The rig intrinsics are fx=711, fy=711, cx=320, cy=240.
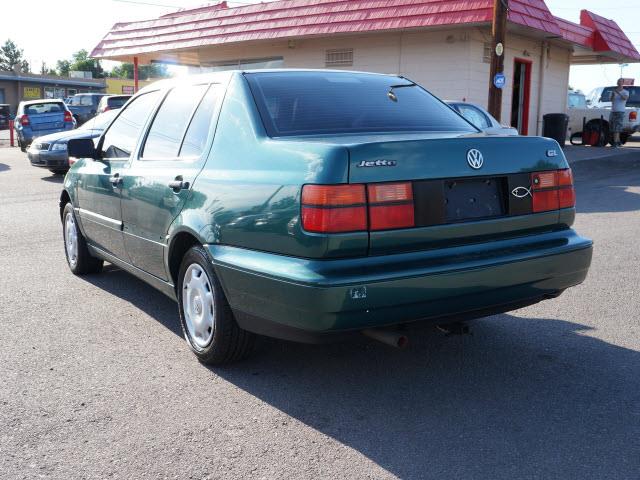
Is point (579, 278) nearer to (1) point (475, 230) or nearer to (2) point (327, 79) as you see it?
(1) point (475, 230)

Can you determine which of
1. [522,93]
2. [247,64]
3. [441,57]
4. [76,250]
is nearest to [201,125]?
[76,250]

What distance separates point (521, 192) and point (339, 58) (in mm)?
17220

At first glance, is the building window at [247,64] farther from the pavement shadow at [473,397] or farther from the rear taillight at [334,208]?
the rear taillight at [334,208]

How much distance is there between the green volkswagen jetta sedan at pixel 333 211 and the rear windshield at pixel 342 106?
12 millimetres

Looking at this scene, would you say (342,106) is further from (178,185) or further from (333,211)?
(333,211)

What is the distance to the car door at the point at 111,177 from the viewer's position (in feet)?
16.4

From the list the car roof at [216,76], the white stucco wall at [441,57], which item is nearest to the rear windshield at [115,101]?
the white stucco wall at [441,57]

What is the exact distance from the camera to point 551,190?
12.8 feet

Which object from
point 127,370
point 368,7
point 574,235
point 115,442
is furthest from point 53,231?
point 368,7

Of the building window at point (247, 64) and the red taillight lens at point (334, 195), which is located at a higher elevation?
the building window at point (247, 64)

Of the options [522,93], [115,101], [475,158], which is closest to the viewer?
[475,158]

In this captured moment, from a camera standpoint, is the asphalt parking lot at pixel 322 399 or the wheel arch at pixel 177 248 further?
the wheel arch at pixel 177 248

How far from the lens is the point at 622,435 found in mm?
3154

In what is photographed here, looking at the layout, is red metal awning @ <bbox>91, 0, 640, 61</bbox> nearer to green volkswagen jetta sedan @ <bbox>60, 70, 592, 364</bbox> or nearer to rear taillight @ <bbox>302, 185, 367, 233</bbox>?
green volkswagen jetta sedan @ <bbox>60, 70, 592, 364</bbox>
